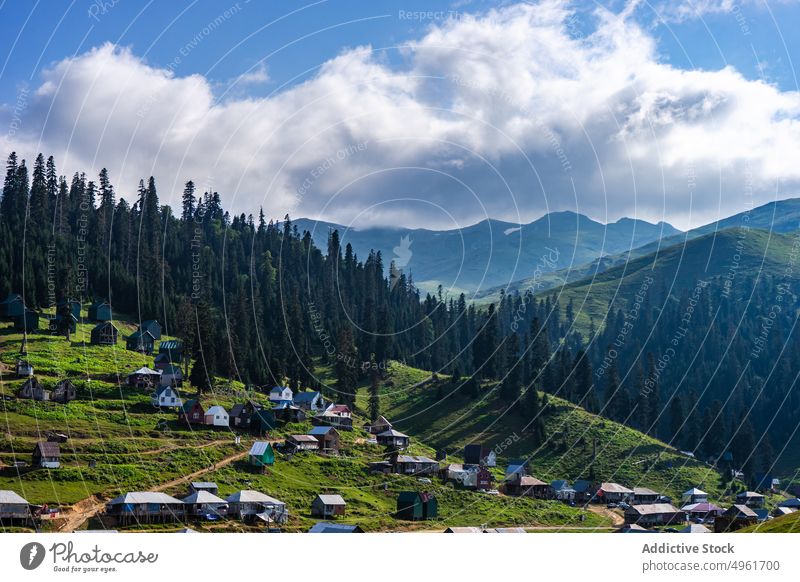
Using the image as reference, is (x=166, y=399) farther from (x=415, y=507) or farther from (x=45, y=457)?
Answer: (x=415, y=507)

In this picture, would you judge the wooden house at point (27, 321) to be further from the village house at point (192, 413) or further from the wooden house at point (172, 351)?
the village house at point (192, 413)

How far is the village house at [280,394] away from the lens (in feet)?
440

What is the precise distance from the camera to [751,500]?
132 meters

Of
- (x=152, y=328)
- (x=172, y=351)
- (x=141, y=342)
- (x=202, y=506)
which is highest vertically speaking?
(x=152, y=328)

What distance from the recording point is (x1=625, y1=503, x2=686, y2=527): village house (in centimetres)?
11375

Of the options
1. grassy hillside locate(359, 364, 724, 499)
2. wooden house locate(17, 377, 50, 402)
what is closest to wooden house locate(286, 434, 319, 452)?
wooden house locate(17, 377, 50, 402)

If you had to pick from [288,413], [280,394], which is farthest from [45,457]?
[280,394]

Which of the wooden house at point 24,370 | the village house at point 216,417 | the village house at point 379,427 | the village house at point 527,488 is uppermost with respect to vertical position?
the wooden house at point 24,370

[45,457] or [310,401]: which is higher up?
A: [310,401]

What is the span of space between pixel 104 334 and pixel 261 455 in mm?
50762

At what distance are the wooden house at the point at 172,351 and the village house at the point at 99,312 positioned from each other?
12494 millimetres

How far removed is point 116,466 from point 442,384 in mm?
87348

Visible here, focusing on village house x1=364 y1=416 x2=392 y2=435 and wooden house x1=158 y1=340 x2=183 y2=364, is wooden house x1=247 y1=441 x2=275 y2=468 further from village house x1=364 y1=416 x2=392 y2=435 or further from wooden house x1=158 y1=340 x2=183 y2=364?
wooden house x1=158 y1=340 x2=183 y2=364
